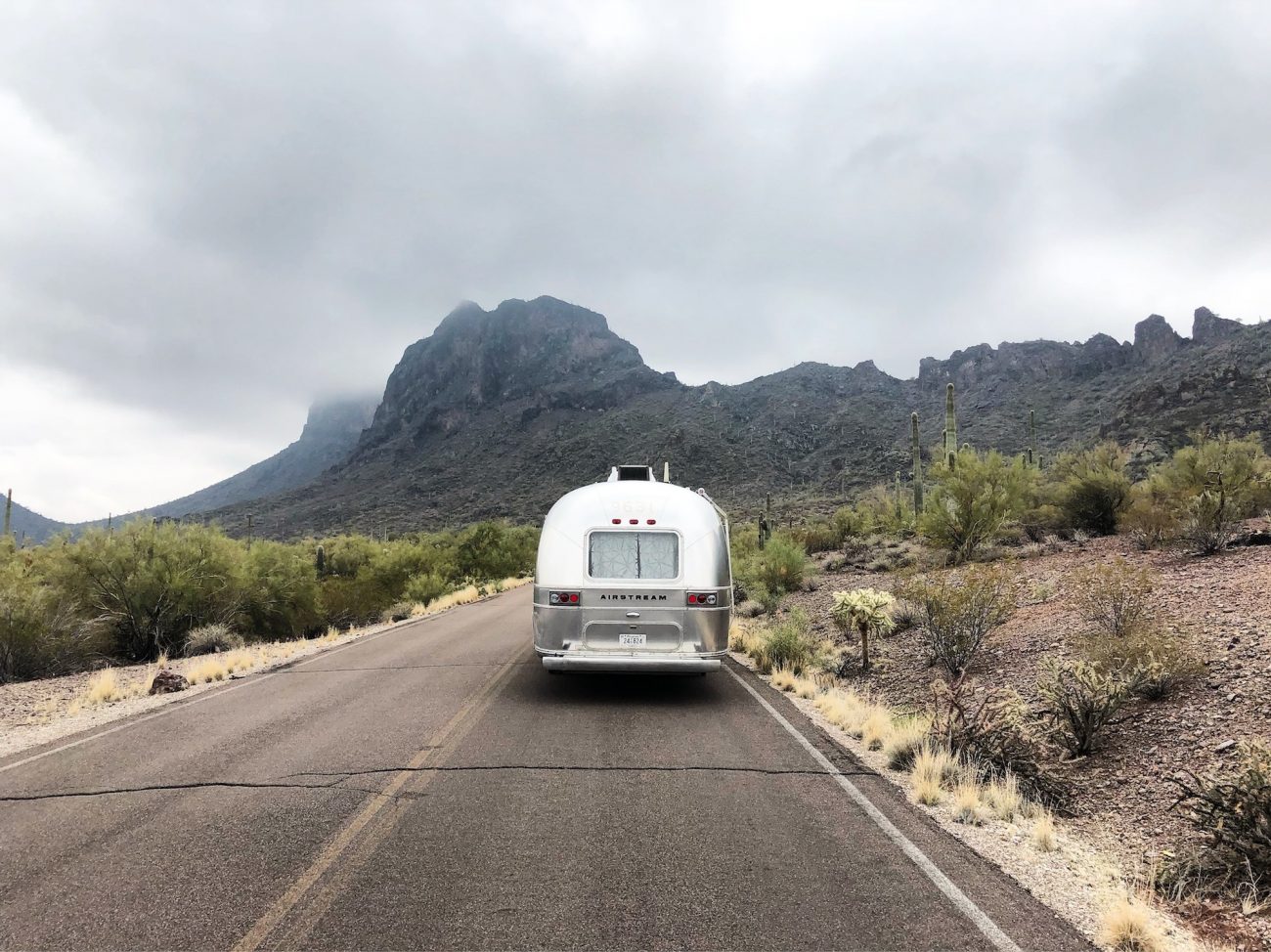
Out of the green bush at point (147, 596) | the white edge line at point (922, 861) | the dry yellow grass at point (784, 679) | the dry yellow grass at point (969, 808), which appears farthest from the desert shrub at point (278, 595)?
the dry yellow grass at point (969, 808)

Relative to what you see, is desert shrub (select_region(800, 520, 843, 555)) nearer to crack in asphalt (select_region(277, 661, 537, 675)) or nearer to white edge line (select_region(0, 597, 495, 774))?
white edge line (select_region(0, 597, 495, 774))

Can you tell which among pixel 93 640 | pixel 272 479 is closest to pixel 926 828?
pixel 93 640

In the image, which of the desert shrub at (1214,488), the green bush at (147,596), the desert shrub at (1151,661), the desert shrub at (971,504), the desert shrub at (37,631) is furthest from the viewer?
the desert shrub at (971,504)

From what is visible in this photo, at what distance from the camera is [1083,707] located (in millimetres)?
6461

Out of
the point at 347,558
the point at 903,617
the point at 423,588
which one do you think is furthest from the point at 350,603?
the point at 903,617

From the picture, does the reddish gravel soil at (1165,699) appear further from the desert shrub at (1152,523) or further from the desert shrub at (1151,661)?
the desert shrub at (1152,523)

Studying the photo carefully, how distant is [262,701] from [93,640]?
856 centimetres

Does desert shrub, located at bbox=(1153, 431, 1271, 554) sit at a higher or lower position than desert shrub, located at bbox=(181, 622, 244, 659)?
higher

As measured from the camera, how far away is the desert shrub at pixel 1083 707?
6.39 m

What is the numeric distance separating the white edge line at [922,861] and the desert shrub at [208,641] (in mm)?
13512

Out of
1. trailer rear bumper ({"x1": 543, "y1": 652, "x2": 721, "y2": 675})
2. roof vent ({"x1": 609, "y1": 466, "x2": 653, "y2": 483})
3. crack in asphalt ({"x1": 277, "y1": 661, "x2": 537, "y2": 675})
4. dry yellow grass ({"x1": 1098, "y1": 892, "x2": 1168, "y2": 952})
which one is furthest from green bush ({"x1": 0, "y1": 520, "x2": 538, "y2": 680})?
dry yellow grass ({"x1": 1098, "y1": 892, "x2": 1168, "y2": 952})

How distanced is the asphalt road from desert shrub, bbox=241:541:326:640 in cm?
1203

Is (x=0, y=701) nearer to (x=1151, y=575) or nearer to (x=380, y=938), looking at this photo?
(x=380, y=938)

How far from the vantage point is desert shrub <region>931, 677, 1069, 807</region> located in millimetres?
5785
